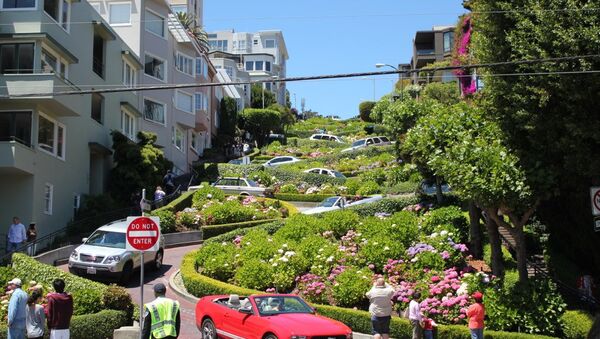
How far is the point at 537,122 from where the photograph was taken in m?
16.7

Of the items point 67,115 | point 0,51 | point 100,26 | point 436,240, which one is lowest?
point 436,240

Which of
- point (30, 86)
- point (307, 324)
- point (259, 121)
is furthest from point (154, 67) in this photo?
point (259, 121)

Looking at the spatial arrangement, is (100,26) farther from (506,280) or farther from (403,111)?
(506,280)

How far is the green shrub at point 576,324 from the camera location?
1661 cm

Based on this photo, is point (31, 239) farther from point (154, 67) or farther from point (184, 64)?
point (184, 64)

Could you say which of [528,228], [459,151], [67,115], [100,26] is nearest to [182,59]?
[100,26]

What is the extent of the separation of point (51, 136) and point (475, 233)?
56.0ft

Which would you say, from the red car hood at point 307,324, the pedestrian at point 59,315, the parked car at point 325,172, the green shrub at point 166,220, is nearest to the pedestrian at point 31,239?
the green shrub at point 166,220

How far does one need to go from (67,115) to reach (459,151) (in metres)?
17.9

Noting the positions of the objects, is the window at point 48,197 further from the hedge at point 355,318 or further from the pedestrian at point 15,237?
the hedge at point 355,318

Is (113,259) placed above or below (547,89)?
below

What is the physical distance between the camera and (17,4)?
28500 mm

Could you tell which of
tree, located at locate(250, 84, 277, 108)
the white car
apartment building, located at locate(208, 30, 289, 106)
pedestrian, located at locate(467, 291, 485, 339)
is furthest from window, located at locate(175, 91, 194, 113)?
apartment building, located at locate(208, 30, 289, 106)

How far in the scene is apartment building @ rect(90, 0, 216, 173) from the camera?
44.3m
